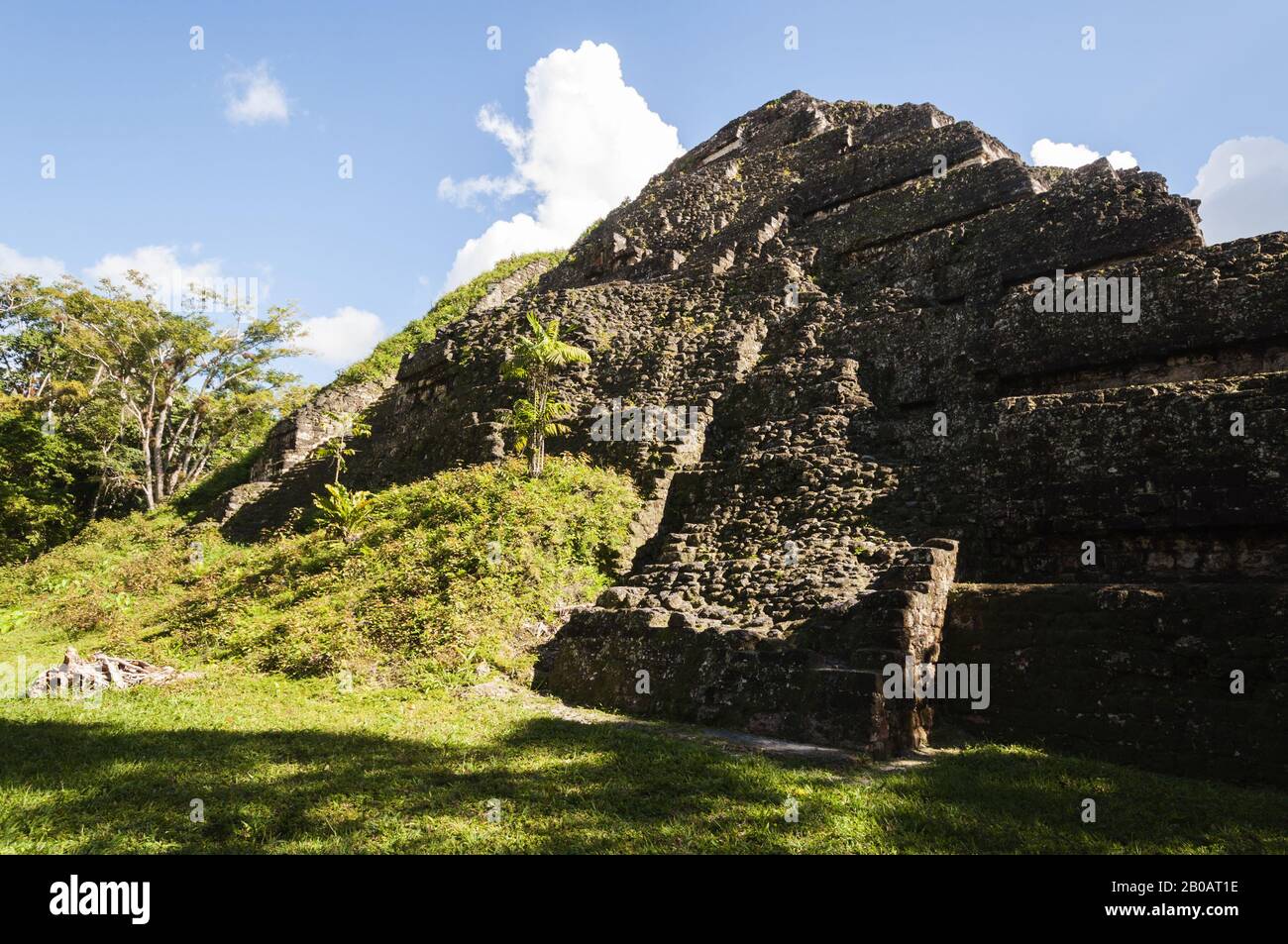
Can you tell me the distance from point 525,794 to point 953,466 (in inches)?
293

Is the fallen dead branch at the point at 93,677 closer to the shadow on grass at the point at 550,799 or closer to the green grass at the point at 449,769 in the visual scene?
the green grass at the point at 449,769

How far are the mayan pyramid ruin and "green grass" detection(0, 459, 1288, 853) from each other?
28.9 inches

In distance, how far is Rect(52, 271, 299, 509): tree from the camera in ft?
76.5

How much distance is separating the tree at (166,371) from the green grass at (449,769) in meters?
17.0

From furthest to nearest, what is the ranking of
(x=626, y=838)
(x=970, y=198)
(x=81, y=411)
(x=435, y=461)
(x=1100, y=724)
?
(x=81, y=411)
(x=435, y=461)
(x=970, y=198)
(x=1100, y=724)
(x=626, y=838)

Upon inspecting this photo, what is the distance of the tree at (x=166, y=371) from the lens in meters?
23.3

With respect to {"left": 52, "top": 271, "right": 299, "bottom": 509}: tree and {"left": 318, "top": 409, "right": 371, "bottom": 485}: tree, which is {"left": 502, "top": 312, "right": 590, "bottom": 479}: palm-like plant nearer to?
{"left": 318, "top": 409, "right": 371, "bottom": 485}: tree

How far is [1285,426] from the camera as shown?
21.4ft

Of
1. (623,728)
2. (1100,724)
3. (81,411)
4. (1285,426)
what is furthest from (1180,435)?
(81,411)

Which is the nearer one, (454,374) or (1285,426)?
(1285,426)

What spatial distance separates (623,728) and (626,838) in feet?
8.80
